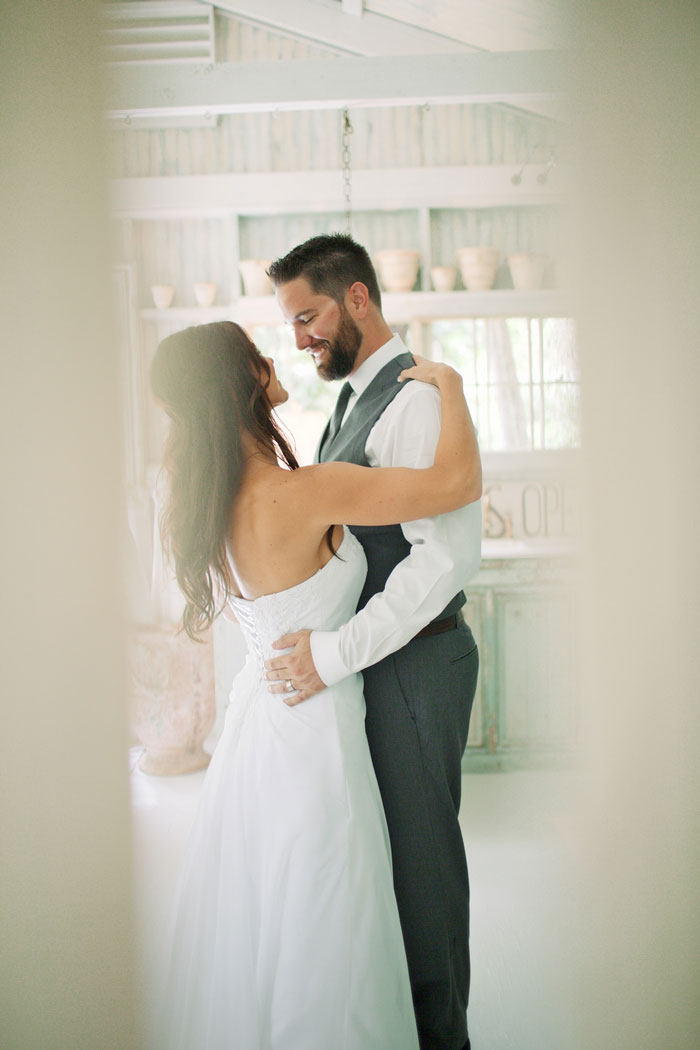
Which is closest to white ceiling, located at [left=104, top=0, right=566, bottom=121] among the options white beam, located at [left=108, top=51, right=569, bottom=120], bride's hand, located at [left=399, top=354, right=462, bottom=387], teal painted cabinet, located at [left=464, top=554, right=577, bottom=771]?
white beam, located at [left=108, top=51, right=569, bottom=120]

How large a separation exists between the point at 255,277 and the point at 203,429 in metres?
2.70

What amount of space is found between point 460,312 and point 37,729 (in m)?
3.66

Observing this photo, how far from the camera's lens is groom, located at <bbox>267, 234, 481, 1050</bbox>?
142cm

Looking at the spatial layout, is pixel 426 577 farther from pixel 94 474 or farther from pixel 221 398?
pixel 94 474

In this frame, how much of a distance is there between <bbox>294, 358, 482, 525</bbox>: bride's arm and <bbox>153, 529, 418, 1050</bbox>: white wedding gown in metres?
0.14

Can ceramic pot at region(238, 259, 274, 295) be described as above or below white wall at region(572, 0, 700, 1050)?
above

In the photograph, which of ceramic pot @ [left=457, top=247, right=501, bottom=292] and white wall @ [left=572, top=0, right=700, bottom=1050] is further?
ceramic pot @ [left=457, top=247, right=501, bottom=292]

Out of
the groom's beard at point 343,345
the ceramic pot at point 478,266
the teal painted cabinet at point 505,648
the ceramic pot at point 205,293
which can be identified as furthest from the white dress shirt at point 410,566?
the ceramic pot at point 205,293

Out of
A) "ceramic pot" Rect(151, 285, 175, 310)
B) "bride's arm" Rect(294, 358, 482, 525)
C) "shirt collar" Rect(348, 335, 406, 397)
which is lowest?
"bride's arm" Rect(294, 358, 482, 525)

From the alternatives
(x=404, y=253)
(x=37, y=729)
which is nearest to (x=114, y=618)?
(x=37, y=729)

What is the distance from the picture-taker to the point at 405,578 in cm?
144

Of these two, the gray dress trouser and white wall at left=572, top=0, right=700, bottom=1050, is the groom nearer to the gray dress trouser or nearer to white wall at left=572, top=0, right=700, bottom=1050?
the gray dress trouser

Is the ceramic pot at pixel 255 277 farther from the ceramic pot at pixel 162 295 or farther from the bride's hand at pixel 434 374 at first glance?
the bride's hand at pixel 434 374

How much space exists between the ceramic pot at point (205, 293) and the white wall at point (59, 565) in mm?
3579
